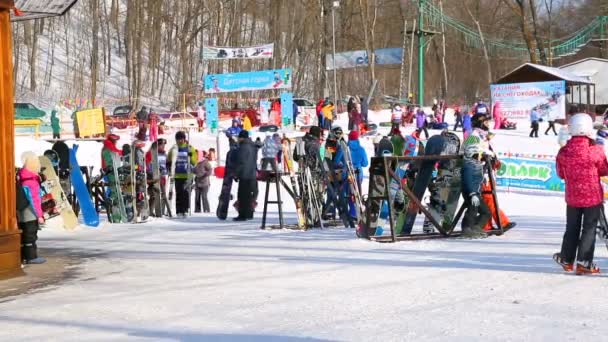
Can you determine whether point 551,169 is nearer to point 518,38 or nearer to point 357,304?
point 357,304

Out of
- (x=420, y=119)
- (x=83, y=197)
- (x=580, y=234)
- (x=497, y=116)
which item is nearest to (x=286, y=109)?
(x=420, y=119)

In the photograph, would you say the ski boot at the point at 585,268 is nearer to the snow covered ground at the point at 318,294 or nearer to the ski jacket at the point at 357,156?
the snow covered ground at the point at 318,294

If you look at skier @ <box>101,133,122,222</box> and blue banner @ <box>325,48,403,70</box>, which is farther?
blue banner @ <box>325,48,403,70</box>

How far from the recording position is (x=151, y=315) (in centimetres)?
640

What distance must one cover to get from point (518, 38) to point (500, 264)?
230 feet

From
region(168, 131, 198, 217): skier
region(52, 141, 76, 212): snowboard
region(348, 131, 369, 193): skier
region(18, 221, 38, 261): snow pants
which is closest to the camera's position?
region(18, 221, 38, 261): snow pants

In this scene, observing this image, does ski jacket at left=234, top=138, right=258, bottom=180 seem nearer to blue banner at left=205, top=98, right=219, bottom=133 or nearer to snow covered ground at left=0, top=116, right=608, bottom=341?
snow covered ground at left=0, top=116, right=608, bottom=341

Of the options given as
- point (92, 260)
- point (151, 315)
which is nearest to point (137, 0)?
point (92, 260)

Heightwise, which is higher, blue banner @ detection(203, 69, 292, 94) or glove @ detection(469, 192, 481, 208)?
blue banner @ detection(203, 69, 292, 94)

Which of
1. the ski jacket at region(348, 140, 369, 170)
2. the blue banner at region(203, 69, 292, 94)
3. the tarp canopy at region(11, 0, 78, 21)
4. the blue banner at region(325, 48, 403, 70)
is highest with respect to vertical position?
the blue banner at region(325, 48, 403, 70)

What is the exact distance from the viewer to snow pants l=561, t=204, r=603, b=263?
770 cm

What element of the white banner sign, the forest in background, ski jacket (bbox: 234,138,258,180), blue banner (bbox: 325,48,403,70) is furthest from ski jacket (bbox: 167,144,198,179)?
Answer: the forest in background

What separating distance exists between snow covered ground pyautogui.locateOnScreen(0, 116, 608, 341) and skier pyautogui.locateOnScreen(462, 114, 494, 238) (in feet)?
0.88

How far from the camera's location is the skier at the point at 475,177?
10.3m
